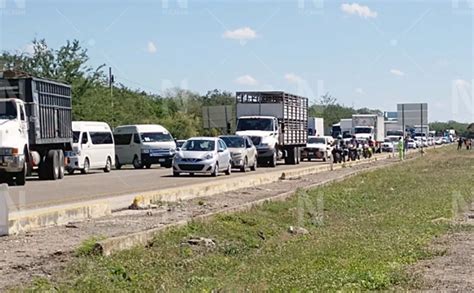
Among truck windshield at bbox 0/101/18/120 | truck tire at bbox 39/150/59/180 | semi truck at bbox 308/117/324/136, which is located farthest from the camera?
semi truck at bbox 308/117/324/136

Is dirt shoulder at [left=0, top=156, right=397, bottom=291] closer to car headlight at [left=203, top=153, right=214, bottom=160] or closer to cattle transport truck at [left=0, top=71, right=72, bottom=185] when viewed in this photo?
cattle transport truck at [left=0, top=71, right=72, bottom=185]

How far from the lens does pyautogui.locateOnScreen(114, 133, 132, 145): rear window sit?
44.3 m

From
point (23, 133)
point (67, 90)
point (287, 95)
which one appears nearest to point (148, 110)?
point (287, 95)

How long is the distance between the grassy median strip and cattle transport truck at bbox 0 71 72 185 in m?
8.61

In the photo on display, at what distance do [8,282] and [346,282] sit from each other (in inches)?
158

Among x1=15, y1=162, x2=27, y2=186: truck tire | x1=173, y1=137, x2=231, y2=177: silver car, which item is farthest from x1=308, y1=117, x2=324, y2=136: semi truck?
x1=15, y1=162, x2=27, y2=186: truck tire

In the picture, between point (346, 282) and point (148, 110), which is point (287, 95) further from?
point (346, 282)

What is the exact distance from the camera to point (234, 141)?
3859 cm

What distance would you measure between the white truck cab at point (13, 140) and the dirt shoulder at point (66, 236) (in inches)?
249

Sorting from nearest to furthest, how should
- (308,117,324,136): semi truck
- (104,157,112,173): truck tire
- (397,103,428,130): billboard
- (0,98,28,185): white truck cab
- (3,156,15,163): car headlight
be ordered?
(3,156,15,163): car headlight → (0,98,28,185): white truck cab → (104,157,112,173): truck tire → (397,103,428,130): billboard → (308,117,324,136): semi truck

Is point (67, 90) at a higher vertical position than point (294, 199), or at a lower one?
higher

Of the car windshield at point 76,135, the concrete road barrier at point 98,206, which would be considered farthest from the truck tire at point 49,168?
the concrete road barrier at point 98,206

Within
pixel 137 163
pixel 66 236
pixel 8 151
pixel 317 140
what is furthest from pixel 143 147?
pixel 66 236

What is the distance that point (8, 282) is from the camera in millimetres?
9969
